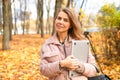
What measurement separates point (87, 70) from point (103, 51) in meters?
8.31

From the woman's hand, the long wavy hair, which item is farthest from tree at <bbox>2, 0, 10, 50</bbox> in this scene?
the woman's hand

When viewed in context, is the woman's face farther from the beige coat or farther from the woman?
the beige coat

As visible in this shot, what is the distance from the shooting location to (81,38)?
9.82ft

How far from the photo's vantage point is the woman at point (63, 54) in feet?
9.07

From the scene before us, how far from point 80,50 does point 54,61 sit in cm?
26

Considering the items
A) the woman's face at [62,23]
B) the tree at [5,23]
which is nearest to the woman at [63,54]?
the woman's face at [62,23]

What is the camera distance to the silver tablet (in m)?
2.78

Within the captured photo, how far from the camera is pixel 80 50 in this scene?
2.81 metres

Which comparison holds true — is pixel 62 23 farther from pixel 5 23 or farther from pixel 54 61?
pixel 5 23

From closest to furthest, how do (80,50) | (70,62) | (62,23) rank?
(70,62) < (80,50) < (62,23)

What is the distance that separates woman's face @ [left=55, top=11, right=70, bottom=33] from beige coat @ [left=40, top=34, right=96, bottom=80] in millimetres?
110

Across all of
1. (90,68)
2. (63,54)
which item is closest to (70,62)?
(63,54)

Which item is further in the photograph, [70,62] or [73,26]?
[73,26]

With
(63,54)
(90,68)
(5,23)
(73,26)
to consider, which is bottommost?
(5,23)
